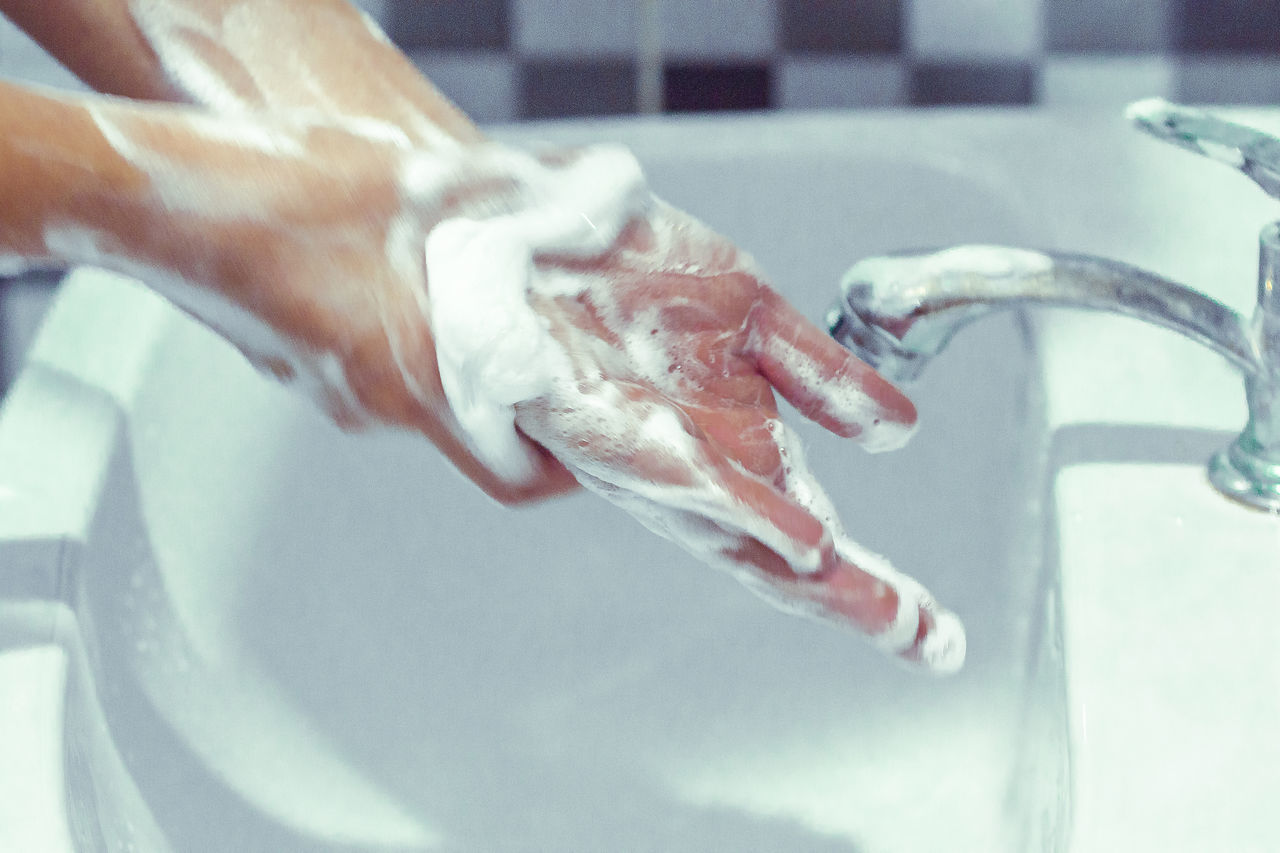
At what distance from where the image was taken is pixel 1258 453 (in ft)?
1.41

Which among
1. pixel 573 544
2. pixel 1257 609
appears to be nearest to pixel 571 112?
pixel 573 544

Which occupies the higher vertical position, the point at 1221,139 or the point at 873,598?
the point at 1221,139

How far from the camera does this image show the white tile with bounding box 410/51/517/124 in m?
0.74

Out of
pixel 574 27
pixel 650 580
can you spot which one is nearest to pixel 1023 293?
pixel 650 580

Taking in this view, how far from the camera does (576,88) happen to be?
0.75 m

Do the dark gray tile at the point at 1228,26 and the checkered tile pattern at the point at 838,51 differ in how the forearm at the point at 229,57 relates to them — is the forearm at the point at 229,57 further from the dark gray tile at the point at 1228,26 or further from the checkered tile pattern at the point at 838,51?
the dark gray tile at the point at 1228,26

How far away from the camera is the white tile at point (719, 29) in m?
0.71

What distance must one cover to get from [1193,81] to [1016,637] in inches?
15.1

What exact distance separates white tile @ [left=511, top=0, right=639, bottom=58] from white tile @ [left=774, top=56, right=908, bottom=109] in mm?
104

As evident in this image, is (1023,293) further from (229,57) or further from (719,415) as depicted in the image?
(229,57)

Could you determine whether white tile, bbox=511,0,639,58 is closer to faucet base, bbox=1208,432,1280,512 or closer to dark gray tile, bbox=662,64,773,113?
dark gray tile, bbox=662,64,773,113

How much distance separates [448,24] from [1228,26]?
477 mm

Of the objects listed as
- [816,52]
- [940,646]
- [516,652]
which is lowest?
[516,652]

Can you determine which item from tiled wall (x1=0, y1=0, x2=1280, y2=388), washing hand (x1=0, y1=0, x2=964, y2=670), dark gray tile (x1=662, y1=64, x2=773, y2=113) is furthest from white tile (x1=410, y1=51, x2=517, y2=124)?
washing hand (x1=0, y1=0, x2=964, y2=670)
